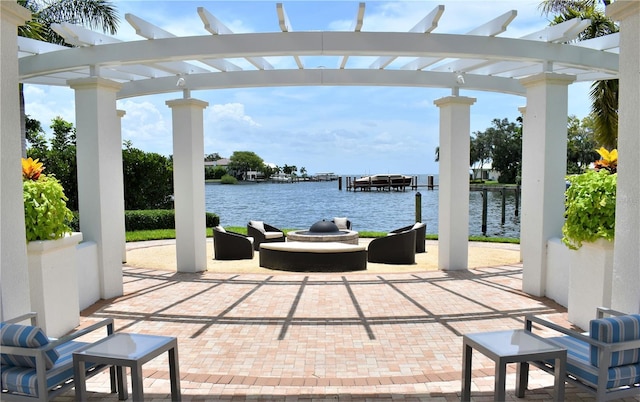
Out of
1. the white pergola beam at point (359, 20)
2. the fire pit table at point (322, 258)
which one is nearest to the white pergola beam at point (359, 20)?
the white pergola beam at point (359, 20)

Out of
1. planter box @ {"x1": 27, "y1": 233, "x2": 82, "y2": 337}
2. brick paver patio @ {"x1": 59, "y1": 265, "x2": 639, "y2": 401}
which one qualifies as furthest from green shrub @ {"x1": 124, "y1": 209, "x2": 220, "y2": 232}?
planter box @ {"x1": 27, "y1": 233, "x2": 82, "y2": 337}

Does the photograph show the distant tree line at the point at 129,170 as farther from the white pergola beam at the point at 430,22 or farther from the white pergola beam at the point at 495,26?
the white pergola beam at the point at 495,26

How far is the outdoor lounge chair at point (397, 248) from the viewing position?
31.8ft

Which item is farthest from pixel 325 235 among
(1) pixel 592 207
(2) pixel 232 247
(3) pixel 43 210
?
(3) pixel 43 210

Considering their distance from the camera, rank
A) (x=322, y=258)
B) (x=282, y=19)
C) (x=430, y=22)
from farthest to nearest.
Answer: (x=322, y=258) < (x=430, y=22) < (x=282, y=19)

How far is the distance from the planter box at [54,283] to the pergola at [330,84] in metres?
1.10

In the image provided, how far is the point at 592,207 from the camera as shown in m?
4.92

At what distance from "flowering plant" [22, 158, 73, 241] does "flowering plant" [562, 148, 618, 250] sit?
230 inches

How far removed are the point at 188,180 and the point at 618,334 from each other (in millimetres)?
7398

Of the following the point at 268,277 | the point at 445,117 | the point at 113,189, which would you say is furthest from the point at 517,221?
the point at 113,189

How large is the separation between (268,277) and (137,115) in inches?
253

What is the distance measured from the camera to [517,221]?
91.9 ft

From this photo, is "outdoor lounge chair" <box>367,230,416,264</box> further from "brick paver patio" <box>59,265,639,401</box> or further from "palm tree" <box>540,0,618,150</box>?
→ "palm tree" <box>540,0,618,150</box>

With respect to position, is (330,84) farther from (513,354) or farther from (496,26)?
(513,354)
